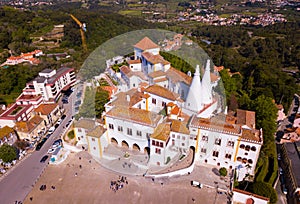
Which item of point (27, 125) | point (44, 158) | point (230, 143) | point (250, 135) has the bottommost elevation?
point (44, 158)

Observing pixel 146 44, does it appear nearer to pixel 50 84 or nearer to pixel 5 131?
pixel 50 84

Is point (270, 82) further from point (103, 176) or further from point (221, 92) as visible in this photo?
point (103, 176)

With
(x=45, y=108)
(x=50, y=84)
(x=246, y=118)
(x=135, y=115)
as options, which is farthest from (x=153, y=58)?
(x=50, y=84)

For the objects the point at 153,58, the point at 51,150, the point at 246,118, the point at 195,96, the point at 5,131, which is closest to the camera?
the point at 195,96

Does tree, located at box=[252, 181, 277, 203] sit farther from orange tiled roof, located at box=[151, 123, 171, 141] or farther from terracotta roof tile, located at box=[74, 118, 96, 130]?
terracotta roof tile, located at box=[74, 118, 96, 130]

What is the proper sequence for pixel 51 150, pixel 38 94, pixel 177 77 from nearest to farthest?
1. pixel 51 150
2. pixel 177 77
3. pixel 38 94

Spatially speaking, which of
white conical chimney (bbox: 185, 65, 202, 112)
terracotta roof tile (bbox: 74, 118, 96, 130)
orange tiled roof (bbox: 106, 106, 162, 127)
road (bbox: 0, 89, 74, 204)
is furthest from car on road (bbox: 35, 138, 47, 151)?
white conical chimney (bbox: 185, 65, 202, 112)
